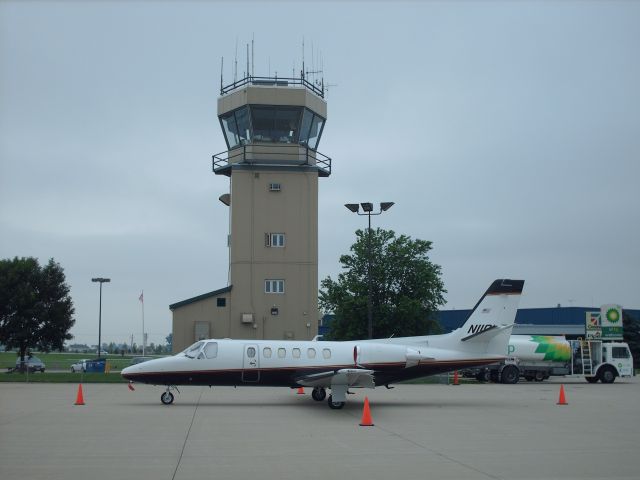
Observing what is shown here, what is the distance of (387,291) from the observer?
4353 cm

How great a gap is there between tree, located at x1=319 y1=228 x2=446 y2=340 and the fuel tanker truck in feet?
17.0

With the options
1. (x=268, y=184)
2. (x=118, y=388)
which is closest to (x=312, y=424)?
(x=118, y=388)

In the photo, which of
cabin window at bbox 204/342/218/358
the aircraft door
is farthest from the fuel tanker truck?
cabin window at bbox 204/342/218/358

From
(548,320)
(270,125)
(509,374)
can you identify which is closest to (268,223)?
(270,125)

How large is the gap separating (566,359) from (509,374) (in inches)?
144

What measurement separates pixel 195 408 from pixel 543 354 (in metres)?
25.0

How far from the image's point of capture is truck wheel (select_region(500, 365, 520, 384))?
1592 inches

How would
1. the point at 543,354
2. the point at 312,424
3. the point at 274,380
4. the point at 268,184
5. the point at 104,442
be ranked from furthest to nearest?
the point at 268,184 → the point at 543,354 → the point at 274,380 → the point at 312,424 → the point at 104,442

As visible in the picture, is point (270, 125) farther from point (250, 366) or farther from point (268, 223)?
point (250, 366)

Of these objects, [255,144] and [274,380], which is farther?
[255,144]

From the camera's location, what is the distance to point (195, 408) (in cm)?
2291

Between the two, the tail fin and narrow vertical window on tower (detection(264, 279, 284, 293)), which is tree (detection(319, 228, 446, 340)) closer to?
narrow vertical window on tower (detection(264, 279, 284, 293))

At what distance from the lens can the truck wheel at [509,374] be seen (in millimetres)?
40438

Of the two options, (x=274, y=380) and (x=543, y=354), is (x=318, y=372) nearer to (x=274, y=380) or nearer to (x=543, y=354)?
(x=274, y=380)
